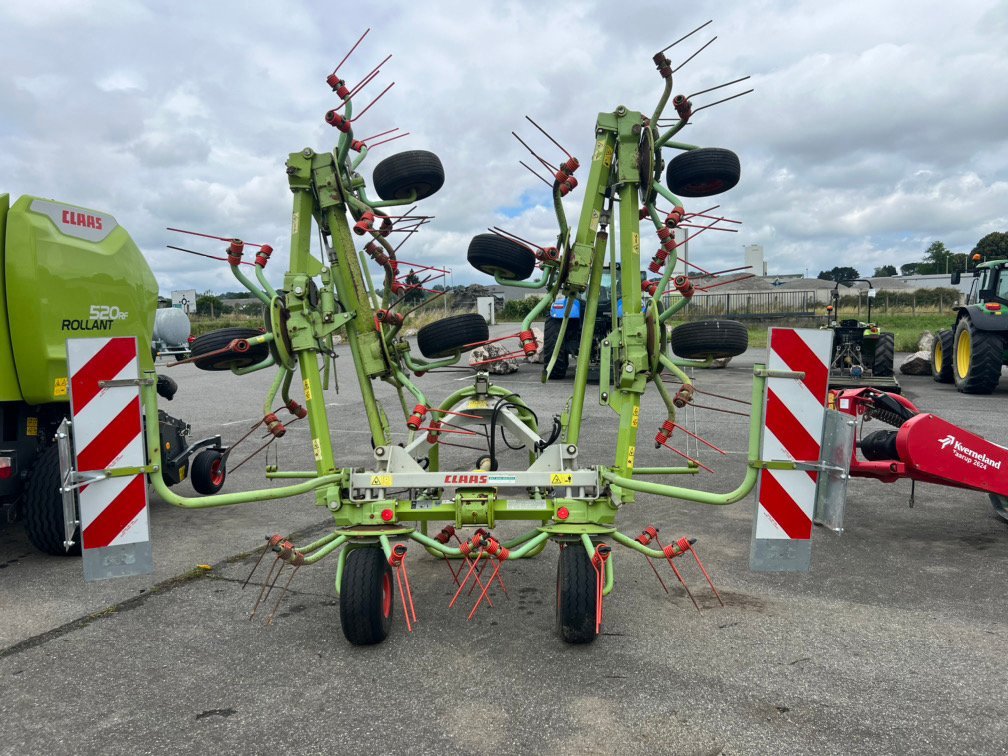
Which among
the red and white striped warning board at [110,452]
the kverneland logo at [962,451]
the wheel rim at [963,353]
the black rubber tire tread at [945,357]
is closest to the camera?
the red and white striped warning board at [110,452]

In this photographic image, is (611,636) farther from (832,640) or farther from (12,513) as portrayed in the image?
(12,513)

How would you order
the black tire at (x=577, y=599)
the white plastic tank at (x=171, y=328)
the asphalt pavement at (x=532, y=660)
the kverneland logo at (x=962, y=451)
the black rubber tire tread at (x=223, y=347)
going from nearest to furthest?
1. the asphalt pavement at (x=532, y=660)
2. the black tire at (x=577, y=599)
3. the black rubber tire tread at (x=223, y=347)
4. the kverneland logo at (x=962, y=451)
5. the white plastic tank at (x=171, y=328)

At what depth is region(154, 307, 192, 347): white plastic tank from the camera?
700cm

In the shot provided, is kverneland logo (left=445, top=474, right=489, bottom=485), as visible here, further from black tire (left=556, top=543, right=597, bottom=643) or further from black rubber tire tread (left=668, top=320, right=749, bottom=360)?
black rubber tire tread (left=668, top=320, right=749, bottom=360)

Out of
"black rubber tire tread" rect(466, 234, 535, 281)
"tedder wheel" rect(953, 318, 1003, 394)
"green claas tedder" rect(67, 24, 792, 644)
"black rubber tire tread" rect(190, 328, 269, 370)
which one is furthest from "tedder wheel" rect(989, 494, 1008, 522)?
"tedder wheel" rect(953, 318, 1003, 394)

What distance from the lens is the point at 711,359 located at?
3822 mm

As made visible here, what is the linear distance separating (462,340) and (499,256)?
489 millimetres

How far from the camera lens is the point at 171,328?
7035mm

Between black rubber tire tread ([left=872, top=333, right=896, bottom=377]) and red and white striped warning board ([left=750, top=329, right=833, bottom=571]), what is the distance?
37.9 feet

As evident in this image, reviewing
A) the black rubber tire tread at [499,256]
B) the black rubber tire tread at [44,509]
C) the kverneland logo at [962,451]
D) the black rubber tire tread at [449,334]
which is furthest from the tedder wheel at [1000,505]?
the black rubber tire tread at [44,509]

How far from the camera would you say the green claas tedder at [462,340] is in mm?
3377

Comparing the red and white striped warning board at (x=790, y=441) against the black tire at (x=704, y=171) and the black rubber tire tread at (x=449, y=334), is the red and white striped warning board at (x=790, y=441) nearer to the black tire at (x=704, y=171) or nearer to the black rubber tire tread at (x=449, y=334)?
the black tire at (x=704, y=171)

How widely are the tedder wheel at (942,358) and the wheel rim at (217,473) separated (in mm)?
12257

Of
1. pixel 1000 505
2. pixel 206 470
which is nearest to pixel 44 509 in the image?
pixel 206 470
